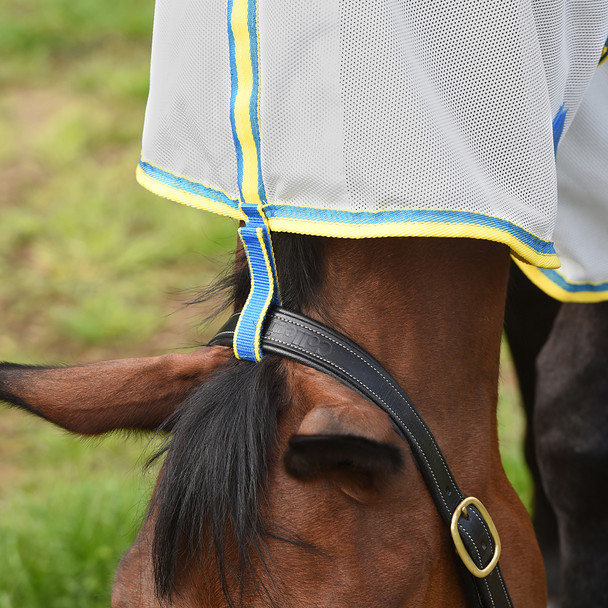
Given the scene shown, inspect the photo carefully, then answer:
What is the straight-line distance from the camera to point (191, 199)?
1081mm

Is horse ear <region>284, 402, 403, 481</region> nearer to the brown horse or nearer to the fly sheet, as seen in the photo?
the brown horse

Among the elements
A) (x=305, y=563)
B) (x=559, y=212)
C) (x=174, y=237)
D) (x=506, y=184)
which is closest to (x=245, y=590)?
(x=305, y=563)

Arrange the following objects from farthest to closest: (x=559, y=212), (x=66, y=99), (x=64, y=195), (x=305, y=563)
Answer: (x=66, y=99)
(x=64, y=195)
(x=559, y=212)
(x=305, y=563)

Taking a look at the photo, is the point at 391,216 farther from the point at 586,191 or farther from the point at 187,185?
the point at 586,191

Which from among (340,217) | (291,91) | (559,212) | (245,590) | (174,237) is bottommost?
(174,237)

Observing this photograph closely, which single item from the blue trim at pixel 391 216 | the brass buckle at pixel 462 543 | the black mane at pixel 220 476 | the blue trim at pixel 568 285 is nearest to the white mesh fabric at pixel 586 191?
the blue trim at pixel 568 285

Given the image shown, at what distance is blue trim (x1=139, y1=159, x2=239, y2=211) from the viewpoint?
1038 mm

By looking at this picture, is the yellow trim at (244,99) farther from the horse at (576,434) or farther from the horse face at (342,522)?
the horse at (576,434)

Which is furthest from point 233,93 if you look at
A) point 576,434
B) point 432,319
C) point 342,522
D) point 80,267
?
point 80,267

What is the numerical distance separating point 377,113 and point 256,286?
0.24 meters

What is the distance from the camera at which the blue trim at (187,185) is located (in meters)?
1.04

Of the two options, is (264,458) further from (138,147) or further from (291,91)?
(138,147)

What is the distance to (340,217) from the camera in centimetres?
96

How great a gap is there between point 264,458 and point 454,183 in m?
0.36
